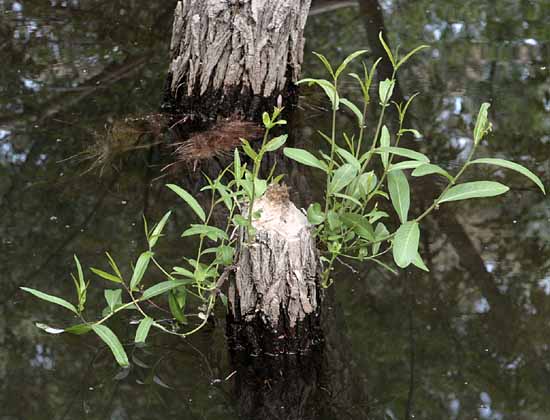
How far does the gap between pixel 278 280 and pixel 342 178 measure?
0.37 metres

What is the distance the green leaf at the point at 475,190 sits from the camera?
2.62 metres

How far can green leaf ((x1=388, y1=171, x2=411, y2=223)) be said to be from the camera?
273 cm

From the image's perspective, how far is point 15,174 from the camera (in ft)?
12.8

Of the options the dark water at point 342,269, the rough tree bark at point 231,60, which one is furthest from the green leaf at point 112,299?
the rough tree bark at point 231,60

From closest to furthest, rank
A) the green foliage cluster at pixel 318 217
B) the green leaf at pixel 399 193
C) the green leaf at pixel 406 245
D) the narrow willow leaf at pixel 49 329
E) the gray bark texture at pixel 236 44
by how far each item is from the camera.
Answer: the green leaf at pixel 406 245 < the green foliage cluster at pixel 318 217 < the green leaf at pixel 399 193 < the narrow willow leaf at pixel 49 329 < the gray bark texture at pixel 236 44

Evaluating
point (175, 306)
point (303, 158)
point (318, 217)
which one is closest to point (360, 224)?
point (318, 217)

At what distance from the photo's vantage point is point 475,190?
2650 mm

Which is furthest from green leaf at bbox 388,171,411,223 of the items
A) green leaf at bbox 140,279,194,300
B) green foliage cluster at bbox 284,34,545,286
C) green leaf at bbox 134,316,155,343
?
green leaf at bbox 134,316,155,343

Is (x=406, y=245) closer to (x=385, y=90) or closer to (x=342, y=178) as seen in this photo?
(x=342, y=178)

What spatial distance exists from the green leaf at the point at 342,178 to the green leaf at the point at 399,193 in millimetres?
119

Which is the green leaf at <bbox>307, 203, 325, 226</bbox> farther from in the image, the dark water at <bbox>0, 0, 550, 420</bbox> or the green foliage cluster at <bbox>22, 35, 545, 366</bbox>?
the dark water at <bbox>0, 0, 550, 420</bbox>

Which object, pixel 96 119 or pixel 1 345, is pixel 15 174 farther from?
pixel 1 345

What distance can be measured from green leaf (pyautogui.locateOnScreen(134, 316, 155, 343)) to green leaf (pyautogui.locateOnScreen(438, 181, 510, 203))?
918 millimetres

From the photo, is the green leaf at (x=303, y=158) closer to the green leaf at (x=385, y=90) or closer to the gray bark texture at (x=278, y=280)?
the gray bark texture at (x=278, y=280)
